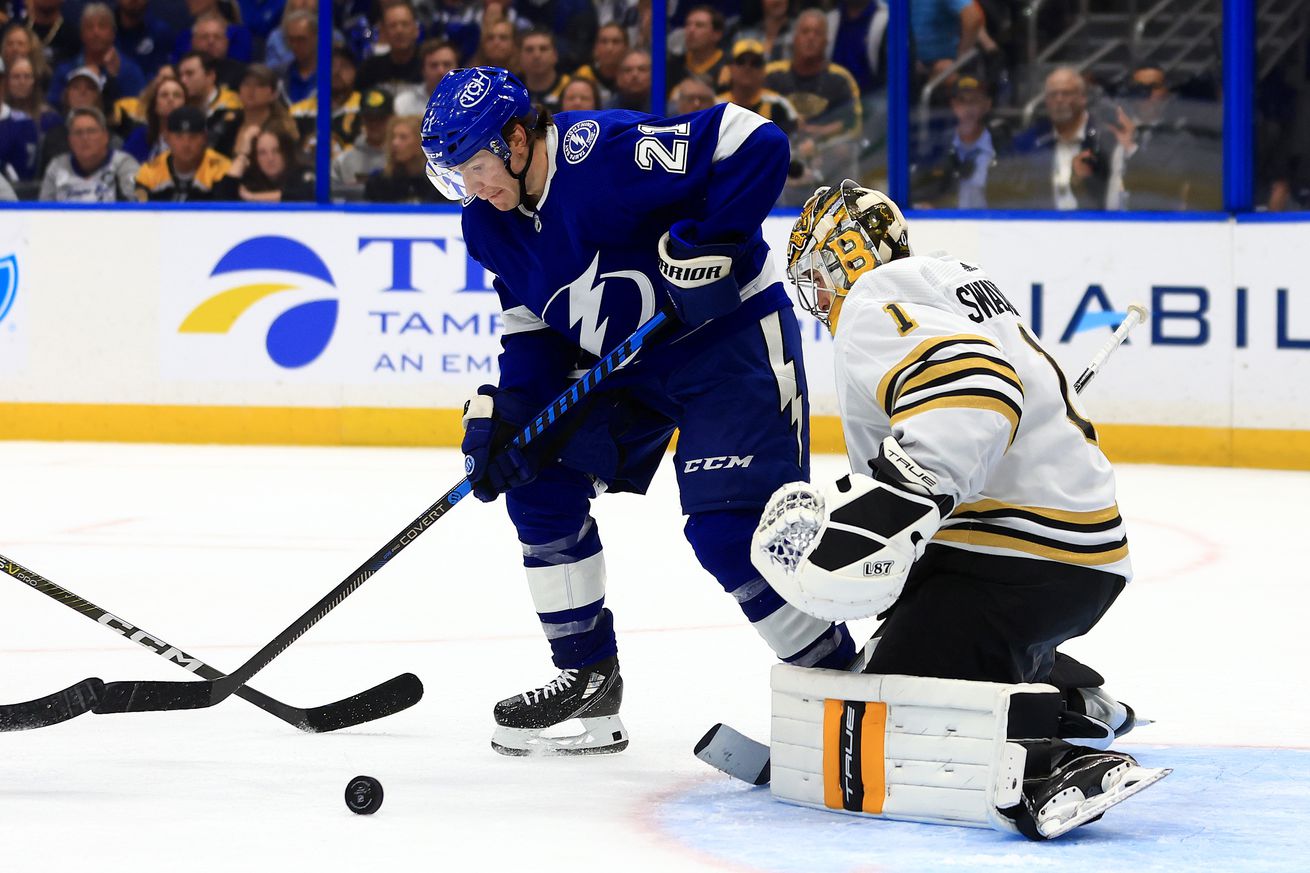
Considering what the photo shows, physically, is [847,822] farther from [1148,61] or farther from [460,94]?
[1148,61]

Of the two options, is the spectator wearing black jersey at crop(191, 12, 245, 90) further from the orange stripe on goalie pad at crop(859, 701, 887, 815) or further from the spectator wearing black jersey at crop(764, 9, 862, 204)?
the orange stripe on goalie pad at crop(859, 701, 887, 815)

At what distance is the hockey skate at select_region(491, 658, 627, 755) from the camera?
256cm

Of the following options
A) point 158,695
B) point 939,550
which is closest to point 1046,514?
point 939,550

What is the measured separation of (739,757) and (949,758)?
1.12 feet

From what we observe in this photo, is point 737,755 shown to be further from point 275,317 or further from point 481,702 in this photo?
point 275,317

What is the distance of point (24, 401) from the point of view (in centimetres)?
705

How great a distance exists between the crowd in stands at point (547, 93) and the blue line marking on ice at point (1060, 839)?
4.57 meters

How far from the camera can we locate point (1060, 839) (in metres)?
2.03

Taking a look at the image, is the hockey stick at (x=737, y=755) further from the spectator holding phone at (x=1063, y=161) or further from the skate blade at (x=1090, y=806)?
the spectator holding phone at (x=1063, y=161)

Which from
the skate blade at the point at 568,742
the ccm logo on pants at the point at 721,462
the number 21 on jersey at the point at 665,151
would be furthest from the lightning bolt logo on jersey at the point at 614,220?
the skate blade at the point at 568,742

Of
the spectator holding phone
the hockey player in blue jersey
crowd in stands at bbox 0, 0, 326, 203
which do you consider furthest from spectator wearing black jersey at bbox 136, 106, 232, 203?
the hockey player in blue jersey

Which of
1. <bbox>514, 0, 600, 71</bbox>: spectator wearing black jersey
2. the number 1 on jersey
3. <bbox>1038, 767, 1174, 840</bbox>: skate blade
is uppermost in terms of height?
<bbox>514, 0, 600, 71</bbox>: spectator wearing black jersey

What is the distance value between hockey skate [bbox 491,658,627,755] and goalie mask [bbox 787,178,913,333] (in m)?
0.67

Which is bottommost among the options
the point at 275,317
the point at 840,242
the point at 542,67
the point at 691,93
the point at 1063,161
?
the point at 275,317
